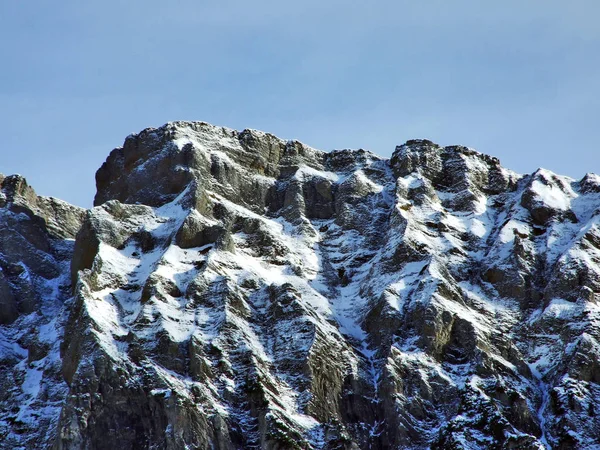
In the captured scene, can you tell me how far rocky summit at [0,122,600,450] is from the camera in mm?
128000

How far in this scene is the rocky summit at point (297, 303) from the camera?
5039 inches

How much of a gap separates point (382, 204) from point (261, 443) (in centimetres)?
5278

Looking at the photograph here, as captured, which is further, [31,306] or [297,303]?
[31,306]

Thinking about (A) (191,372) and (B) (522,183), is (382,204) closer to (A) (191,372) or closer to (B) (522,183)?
(B) (522,183)

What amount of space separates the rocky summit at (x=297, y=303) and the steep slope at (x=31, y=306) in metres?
0.28

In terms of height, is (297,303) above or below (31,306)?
below

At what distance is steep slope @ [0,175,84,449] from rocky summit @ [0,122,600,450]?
0.28 meters

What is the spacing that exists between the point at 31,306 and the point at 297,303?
114 feet

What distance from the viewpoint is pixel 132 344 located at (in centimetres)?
13250

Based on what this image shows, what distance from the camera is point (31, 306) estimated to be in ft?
513

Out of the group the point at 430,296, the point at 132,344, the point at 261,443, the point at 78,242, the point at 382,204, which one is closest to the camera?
Answer: the point at 261,443

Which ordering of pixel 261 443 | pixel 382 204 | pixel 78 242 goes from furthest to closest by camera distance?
pixel 382 204 → pixel 78 242 → pixel 261 443

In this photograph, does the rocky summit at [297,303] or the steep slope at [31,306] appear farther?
the steep slope at [31,306]

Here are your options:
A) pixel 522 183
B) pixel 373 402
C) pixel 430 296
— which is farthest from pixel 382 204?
pixel 373 402
